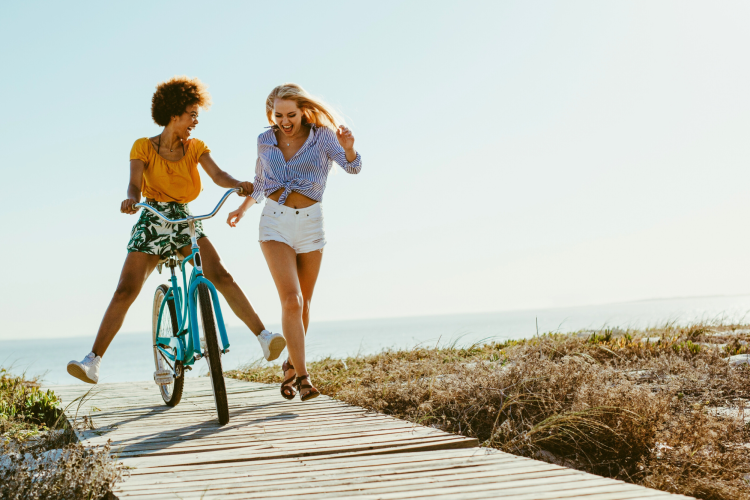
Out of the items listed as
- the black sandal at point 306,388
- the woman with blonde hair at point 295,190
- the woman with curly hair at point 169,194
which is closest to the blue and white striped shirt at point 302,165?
the woman with blonde hair at point 295,190

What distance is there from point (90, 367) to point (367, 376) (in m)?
2.71

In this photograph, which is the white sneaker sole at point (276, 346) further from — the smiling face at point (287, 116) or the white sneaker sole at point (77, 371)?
the smiling face at point (287, 116)

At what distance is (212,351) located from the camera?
366 centimetres

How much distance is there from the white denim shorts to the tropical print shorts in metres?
0.48

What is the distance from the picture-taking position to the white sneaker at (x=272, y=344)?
4.05 meters

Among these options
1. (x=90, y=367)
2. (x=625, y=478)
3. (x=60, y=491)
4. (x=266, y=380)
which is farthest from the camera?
(x=266, y=380)

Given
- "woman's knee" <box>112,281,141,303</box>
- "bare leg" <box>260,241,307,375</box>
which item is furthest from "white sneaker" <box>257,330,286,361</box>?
"woman's knee" <box>112,281,141,303</box>

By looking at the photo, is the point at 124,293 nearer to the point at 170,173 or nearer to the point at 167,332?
the point at 167,332

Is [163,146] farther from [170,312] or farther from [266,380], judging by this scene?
[266,380]

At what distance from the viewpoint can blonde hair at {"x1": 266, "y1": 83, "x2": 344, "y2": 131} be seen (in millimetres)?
4707

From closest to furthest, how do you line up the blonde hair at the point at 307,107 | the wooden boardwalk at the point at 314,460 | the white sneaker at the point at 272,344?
the wooden boardwalk at the point at 314,460 → the white sneaker at the point at 272,344 → the blonde hair at the point at 307,107

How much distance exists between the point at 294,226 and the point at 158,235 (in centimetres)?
98

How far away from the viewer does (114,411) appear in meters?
4.68

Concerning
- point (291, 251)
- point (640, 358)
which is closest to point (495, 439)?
point (291, 251)
